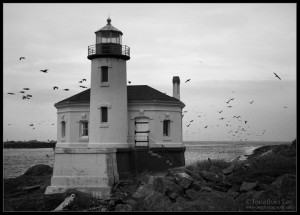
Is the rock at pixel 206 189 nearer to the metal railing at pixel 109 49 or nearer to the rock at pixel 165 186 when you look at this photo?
the rock at pixel 165 186

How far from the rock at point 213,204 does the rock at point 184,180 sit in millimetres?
2483

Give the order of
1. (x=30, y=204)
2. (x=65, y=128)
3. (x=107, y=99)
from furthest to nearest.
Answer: (x=65, y=128), (x=107, y=99), (x=30, y=204)

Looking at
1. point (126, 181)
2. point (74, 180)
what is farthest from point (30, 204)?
point (126, 181)

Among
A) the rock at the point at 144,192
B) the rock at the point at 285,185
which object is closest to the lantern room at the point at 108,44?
the rock at the point at 144,192

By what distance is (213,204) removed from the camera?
15828mm

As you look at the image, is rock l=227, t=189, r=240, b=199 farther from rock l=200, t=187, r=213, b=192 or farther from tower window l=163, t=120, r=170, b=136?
tower window l=163, t=120, r=170, b=136

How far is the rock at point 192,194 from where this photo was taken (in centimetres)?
1786

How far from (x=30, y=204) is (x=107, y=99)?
26.2 ft

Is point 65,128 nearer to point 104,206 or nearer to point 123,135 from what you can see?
point 123,135

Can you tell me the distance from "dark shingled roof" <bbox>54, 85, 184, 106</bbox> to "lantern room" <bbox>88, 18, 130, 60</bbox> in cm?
265

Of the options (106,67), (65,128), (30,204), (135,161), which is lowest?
(30,204)

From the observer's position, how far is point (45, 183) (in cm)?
2831

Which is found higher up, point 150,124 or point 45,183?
point 150,124

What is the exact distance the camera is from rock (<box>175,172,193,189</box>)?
19234 mm
